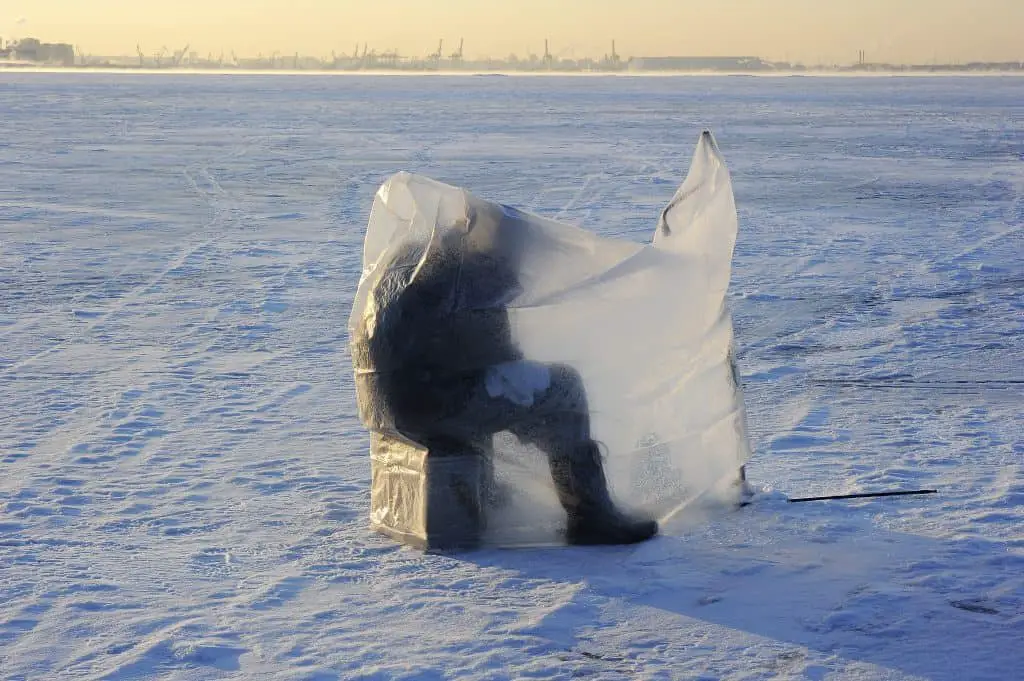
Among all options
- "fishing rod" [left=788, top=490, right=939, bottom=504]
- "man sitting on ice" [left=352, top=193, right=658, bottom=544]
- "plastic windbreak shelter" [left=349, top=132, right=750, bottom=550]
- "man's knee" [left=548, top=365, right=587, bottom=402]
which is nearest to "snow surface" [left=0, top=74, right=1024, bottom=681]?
"fishing rod" [left=788, top=490, right=939, bottom=504]

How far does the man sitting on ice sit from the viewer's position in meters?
3.05

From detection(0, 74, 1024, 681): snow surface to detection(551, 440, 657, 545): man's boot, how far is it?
0.20 feet

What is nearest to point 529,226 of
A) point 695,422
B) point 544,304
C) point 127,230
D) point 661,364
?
point 544,304

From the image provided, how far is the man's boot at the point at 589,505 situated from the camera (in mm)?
3113

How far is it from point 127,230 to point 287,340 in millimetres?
4287

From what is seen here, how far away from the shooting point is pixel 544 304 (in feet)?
10.2

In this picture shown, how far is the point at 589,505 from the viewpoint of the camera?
3.19m

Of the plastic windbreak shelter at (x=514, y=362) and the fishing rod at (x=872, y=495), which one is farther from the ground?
the plastic windbreak shelter at (x=514, y=362)

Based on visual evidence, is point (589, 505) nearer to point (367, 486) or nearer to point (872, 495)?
point (367, 486)

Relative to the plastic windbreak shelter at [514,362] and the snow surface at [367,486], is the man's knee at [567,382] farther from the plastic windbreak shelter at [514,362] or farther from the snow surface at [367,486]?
the snow surface at [367,486]

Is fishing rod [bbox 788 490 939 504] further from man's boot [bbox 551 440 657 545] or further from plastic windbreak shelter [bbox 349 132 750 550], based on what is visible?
man's boot [bbox 551 440 657 545]

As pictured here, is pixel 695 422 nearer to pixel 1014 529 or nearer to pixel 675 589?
pixel 675 589

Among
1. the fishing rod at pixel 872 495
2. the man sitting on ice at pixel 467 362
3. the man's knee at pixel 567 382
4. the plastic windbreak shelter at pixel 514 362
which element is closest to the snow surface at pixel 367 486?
the fishing rod at pixel 872 495

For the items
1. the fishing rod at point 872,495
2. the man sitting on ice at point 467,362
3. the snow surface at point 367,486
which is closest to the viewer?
the snow surface at point 367,486
